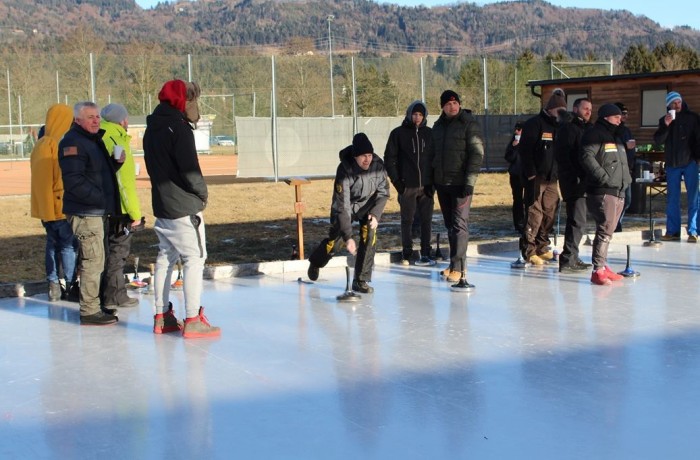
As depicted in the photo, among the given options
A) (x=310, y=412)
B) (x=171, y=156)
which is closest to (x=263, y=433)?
(x=310, y=412)

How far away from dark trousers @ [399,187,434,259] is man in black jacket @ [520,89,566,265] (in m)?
1.10

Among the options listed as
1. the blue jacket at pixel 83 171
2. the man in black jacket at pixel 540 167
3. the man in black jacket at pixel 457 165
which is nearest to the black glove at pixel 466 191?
the man in black jacket at pixel 457 165

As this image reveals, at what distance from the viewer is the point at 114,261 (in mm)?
7867

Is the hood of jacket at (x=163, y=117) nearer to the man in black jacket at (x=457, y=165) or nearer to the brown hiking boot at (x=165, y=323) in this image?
the brown hiking boot at (x=165, y=323)

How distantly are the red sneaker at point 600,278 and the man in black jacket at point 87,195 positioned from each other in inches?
180

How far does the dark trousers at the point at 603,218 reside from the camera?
8641mm

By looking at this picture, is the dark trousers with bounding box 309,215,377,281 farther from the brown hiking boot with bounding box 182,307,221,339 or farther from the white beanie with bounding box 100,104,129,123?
the white beanie with bounding box 100,104,129,123

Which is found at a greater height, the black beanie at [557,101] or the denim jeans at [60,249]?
the black beanie at [557,101]

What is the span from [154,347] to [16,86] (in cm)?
4209

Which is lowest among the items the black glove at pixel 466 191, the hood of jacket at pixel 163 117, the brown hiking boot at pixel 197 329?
the brown hiking boot at pixel 197 329

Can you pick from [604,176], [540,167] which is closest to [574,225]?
[540,167]

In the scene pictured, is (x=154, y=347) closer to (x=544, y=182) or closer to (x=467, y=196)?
(x=467, y=196)

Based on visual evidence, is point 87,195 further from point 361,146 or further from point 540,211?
point 540,211

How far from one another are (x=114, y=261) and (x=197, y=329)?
151 centimetres
